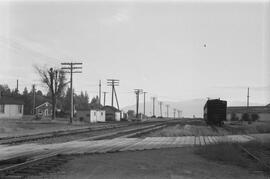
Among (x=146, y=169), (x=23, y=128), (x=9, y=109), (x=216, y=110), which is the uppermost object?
(x=216, y=110)

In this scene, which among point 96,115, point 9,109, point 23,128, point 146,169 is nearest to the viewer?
point 146,169

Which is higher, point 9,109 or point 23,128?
point 9,109

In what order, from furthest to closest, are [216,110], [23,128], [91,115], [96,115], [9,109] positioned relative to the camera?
1. [96,115]
2. [91,115]
3. [9,109]
4. [216,110]
5. [23,128]

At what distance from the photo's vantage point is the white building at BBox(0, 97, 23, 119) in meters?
77.7

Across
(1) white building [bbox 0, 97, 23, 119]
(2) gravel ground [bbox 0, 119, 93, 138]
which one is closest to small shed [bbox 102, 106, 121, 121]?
(1) white building [bbox 0, 97, 23, 119]

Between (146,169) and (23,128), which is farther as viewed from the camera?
(23,128)

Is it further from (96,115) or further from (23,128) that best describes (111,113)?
(23,128)

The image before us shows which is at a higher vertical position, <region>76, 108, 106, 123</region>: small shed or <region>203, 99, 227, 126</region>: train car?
<region>203, 99, 227, 126</region>: train car

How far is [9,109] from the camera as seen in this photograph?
259ft

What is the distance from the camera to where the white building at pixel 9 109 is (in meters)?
77.7

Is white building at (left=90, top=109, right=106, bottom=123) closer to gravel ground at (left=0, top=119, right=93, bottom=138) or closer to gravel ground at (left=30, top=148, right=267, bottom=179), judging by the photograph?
gravel ground at (left=0, top=119, right=93, bottom=138)

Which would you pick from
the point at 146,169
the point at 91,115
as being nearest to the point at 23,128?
the point at 146,169

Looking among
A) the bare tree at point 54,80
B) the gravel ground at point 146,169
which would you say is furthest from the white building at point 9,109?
the gravel ground at point 146,169

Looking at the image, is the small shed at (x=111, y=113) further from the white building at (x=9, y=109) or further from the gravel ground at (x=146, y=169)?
the gravel ground at (x=146, y=169)
